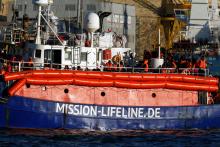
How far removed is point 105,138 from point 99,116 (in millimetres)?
1612

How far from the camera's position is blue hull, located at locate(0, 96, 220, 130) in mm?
26016

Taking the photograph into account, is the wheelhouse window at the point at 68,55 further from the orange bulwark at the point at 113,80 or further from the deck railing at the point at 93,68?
the orange bulwark at the point at 113,80

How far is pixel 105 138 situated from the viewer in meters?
25.3

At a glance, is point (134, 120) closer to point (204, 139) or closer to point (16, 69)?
point (204, 139)

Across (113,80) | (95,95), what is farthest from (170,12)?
(95,95)

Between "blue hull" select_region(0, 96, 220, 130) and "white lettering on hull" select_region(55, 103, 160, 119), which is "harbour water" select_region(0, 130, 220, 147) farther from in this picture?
"white lettering on hull" select_region(55, 103, 160, 119)

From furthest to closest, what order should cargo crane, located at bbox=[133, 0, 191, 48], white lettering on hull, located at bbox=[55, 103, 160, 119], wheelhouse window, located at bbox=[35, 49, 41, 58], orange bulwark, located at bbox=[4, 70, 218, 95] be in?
cargo crane, located at bbox=[133, 0, 191, 48] → wheelhouse window, located at bbox=[35, 49, 41, 58] → white lettering on hull, located at bbox=[55, 103, 160, 119] → orange bulwark, located at bbox=[4, 70, 218, 95]

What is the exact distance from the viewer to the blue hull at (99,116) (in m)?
26.0

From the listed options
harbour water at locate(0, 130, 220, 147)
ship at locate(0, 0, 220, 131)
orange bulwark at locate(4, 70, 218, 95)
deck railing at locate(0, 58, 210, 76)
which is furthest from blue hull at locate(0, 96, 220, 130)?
deck railing at locate(0, 58, 210, 76)

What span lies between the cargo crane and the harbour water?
98.1 ft

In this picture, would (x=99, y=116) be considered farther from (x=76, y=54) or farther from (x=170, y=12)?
(x=170, y=12)

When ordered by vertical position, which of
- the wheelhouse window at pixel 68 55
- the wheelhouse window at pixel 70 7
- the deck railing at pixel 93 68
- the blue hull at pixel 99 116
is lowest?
the blue hull at pixel 99 116

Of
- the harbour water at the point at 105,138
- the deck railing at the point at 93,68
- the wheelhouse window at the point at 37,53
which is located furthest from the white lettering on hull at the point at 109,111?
the wheelhouse window at the point at 37,53

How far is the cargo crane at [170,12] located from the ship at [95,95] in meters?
28.4
